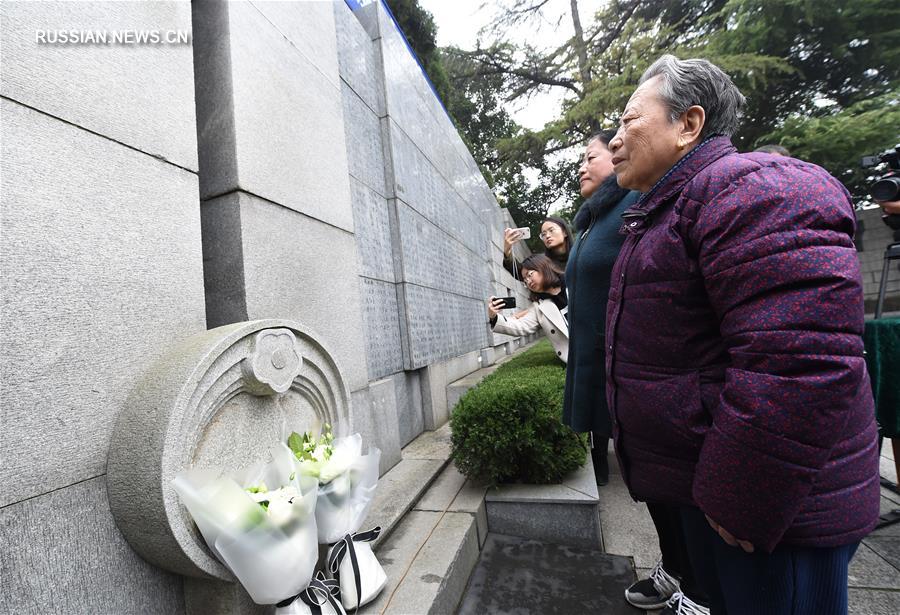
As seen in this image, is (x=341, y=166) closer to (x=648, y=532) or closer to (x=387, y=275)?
(x=387, y=275)

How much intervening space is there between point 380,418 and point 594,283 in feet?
7.00

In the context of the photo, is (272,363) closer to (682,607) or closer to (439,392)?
(682,607)

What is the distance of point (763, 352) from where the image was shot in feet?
3.13

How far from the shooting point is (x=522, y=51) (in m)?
15.9

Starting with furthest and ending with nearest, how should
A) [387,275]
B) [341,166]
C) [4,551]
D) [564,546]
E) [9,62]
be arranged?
[387,275] < [341,166] < [564,546] < [9,62] < [4,551]

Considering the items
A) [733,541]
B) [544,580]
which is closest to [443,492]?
[544,580]

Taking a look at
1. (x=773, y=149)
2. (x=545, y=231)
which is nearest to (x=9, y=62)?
(x=545, y=231)

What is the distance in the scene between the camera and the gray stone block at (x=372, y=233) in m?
3.85

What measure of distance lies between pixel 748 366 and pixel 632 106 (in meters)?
0.93

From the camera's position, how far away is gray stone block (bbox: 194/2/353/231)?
227 cm

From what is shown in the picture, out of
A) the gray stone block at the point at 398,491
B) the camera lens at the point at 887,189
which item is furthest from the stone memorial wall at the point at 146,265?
the camera lens at the point at 887,189

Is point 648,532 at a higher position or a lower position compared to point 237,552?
lower

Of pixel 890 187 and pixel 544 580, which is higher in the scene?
pixel 890 187

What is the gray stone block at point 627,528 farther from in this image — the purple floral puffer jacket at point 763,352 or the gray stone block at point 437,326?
the gray stone block at point 437,326
